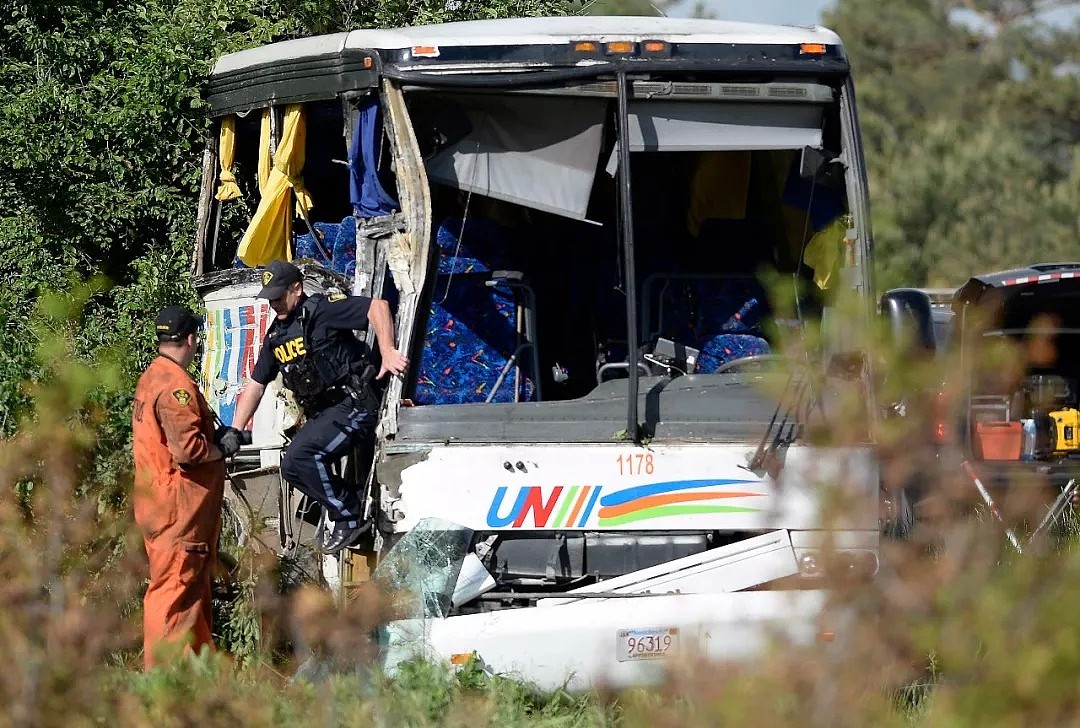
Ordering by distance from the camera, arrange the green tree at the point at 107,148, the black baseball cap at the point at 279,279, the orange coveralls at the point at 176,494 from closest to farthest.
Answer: the orange coveralls at the point at 176,494, the black baseball cap at the point at 279,279, the green tree at the point at 107,148

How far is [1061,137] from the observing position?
30453 mm

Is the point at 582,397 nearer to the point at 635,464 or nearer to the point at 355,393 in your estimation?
the point at 635,464

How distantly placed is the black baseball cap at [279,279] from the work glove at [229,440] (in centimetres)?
67

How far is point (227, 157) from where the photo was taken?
8234mm

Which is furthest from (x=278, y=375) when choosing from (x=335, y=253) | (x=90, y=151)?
(x=90, y=151)

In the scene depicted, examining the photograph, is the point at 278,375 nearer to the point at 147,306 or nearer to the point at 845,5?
the point at 147,306

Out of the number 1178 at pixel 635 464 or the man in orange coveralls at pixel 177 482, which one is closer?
the number 1178 at pixel 635 464

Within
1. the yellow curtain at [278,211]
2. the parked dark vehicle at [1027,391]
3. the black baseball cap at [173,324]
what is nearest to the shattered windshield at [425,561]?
the black baseball cap at [173,324]

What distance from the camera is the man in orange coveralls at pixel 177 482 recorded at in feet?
20.6

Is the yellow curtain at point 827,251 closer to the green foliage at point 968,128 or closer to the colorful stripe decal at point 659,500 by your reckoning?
the colorful stripe decal at point 659,500

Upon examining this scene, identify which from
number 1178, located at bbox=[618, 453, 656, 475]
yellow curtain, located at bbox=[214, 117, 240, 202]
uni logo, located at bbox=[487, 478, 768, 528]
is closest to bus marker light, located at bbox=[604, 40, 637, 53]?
number 1178, located at bbox=[618, 453, 656, 475]

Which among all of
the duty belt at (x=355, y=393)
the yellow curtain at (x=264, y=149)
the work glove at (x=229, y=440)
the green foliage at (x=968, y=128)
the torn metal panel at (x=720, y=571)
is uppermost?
the green foliage at (x=968, y=128)

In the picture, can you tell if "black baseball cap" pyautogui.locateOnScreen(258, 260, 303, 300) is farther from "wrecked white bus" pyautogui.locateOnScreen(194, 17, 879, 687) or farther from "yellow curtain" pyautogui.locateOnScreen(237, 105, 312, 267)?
"yellow curtain" pyautogui.locateOnScreen(237, 105, 312, 267)

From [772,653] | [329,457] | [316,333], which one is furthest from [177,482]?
[772,653]
